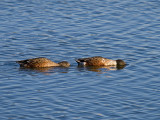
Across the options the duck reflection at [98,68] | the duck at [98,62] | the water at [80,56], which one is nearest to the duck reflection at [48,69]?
the water at [80,56]

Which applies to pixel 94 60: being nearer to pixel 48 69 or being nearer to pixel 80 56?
pixel 80 56

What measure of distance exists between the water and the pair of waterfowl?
271mm

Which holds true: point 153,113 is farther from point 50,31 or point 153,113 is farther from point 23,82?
point 50,31

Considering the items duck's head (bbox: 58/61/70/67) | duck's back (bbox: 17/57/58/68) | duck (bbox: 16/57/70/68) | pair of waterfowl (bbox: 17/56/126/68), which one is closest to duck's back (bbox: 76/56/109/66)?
pair of waterfowl (bbox: 17/56/126/68)

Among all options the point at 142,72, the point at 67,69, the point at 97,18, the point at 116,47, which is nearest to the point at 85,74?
the point at 67,69

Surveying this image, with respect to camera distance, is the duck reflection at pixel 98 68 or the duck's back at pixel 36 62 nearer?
the duck's back at pixel 36 62

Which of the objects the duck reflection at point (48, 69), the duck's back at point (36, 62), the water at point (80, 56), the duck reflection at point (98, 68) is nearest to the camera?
the water at point (80, 56)

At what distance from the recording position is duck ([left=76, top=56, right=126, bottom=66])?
741 inches

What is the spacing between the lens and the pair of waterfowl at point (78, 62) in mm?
18406

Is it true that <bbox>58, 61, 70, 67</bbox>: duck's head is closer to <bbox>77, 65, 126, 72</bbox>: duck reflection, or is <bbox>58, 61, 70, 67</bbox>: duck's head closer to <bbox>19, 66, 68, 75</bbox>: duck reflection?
<bbox>19, 66, 68, 75</bbox>: duck reflection

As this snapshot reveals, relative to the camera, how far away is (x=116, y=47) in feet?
68.6

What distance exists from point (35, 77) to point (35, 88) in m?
1.37

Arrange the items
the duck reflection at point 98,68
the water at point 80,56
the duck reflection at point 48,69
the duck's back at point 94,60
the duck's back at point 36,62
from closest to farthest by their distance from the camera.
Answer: the water at point 80,56, the duck reflection at point 48,69, the duck's back at point 36,62, the duck reflection at point 98,68, the duck's back at point 94,60

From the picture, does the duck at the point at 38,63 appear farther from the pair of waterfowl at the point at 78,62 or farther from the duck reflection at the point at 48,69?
the duck reflection at the point at 48,69
